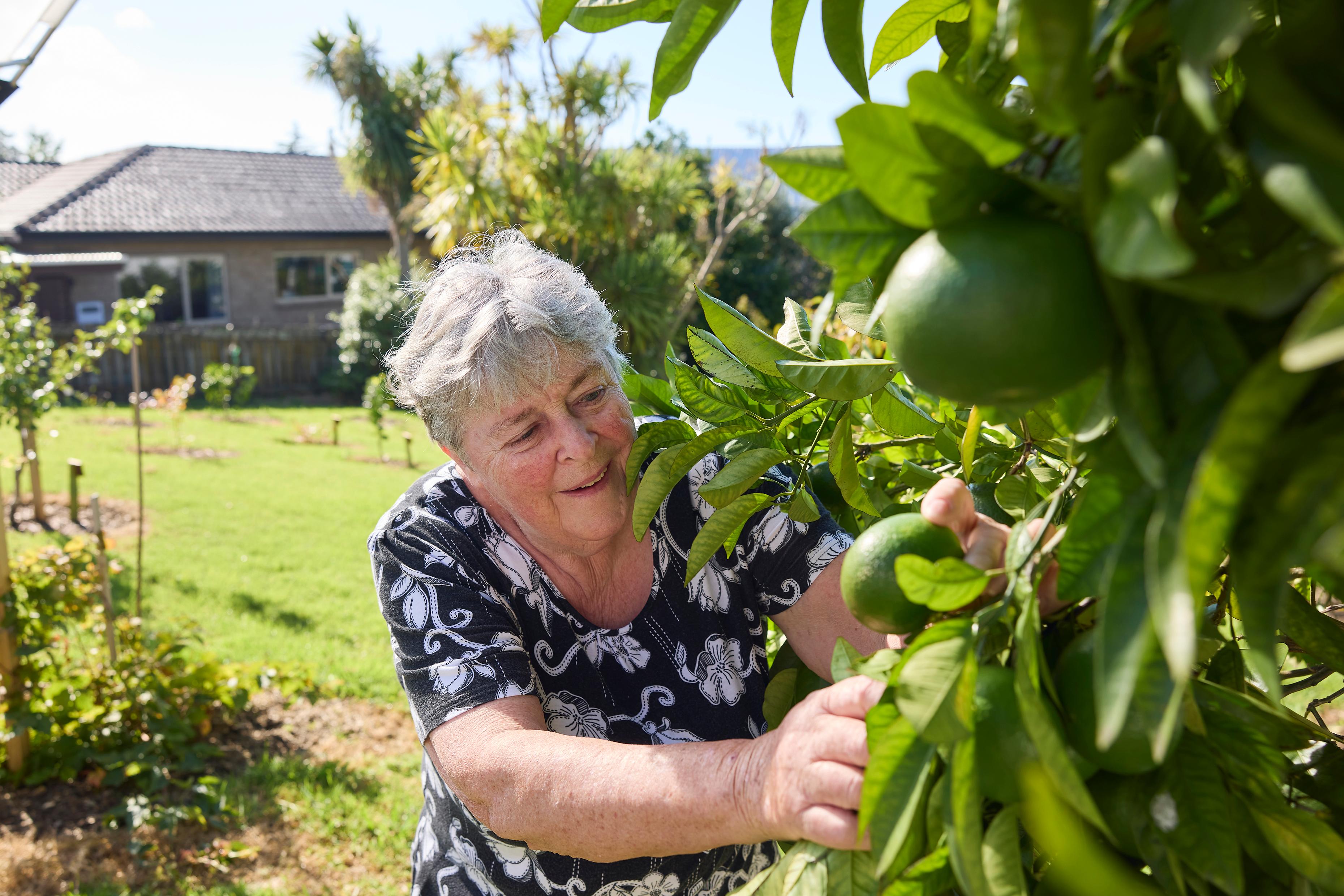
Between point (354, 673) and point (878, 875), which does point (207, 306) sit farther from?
point (878, 875)

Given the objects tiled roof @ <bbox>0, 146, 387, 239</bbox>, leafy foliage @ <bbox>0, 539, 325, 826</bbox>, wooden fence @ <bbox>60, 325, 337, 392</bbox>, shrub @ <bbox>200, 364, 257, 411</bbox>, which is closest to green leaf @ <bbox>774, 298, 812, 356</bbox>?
leafy foliage @ <bbox>0, 539, 325, 826</bbox>

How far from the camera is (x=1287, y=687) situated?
3.10 feet

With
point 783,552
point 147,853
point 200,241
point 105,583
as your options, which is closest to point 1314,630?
point 783,552

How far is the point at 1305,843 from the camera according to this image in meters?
0.56

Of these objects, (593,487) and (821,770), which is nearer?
(821,770)

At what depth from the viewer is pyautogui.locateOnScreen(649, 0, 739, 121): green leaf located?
2.18 feet

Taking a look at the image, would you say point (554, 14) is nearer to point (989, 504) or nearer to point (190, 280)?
point (989, 504)

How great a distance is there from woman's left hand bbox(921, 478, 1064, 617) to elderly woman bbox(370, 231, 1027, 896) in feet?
1.72

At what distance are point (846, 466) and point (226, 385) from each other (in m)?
16.1

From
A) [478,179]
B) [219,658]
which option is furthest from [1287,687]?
[478,179]

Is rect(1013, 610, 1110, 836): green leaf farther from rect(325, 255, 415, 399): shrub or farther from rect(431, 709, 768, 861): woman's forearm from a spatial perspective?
rect(325, 255, 415, 399): shrub

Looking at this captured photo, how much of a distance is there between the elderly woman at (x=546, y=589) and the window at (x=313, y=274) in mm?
22819

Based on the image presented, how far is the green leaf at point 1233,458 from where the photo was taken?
38 centimetres

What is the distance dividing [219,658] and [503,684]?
479 cm
